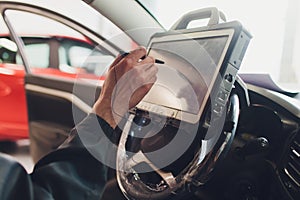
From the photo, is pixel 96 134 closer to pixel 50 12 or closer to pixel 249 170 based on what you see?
pixel 249 170

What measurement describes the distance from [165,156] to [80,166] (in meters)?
0.18

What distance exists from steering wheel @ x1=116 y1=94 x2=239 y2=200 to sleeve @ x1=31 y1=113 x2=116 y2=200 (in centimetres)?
8

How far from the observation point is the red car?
95.4 inches

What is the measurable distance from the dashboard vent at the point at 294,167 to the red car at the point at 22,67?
181cm

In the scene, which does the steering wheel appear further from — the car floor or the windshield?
the car floor

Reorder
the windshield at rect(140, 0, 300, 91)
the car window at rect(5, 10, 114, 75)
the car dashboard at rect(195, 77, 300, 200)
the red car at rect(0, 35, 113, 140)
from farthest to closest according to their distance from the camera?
the red car at rect(0, 35, 113, 140) < the car window at rect(5, 10, 114, 75) < the windshield at rect(140, 0, 300, 91) < the car dashboard at rect(195, 77, 300, 200)

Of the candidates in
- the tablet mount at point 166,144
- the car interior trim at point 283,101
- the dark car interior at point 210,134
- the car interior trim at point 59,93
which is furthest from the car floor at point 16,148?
the car interior trim at point 283,101

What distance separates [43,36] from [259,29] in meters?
1.78

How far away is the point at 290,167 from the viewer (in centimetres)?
78

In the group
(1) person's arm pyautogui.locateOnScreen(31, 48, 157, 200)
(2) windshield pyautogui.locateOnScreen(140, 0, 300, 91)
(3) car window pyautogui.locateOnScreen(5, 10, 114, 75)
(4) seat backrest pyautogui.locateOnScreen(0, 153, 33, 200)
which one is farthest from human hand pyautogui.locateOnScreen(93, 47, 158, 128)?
(3) car window pyautogui.locateOnScreen(5, 10, 114, 75)

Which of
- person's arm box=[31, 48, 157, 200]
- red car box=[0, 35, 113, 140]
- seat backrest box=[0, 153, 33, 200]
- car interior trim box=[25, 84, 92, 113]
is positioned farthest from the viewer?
red car box=[0, 35, 113, 140]

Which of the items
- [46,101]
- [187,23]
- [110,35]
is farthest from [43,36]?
[187,23]

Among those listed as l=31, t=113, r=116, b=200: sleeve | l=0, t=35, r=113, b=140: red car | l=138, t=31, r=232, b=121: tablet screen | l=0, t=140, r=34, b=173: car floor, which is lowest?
l=0, t=140, r=34, b=173: car floor

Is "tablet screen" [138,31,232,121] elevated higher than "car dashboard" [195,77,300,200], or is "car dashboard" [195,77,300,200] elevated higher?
"tablet screen" [138,31,232,121]
